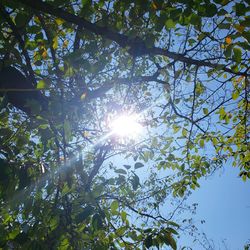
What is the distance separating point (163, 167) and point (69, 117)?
1.95 m

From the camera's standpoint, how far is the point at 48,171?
2301 mm

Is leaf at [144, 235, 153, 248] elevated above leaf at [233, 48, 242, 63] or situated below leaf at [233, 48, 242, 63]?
below

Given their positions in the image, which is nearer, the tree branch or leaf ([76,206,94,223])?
leaf ([76,206,94,223])

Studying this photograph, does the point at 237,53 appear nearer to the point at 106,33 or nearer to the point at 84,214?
the point at 106,33

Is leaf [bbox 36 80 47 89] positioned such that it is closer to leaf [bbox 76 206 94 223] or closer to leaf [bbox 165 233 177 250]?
leaf [bbox 76 206 94 223]

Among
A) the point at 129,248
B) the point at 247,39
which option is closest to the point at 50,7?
the point at 247,39

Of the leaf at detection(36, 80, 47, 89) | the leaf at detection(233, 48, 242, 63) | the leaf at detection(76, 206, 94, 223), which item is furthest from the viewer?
the leaf at detection(233, 48, 242, 63)

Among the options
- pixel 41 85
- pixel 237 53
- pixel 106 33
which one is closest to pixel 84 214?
pixel 41 85

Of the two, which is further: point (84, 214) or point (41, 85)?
point (41, 85)

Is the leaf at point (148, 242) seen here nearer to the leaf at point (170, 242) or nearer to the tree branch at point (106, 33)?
the leaf at point (170, 242)

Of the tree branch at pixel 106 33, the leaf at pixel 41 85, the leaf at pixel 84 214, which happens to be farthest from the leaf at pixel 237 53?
the leaf at pixel 84 214

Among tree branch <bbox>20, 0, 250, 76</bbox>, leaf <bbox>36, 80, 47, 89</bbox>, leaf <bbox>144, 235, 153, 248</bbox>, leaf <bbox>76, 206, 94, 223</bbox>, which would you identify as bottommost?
leaf <bbox>76, 206, 94, 223</bbox>

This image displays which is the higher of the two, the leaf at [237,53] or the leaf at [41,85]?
the leaf at [237,53]

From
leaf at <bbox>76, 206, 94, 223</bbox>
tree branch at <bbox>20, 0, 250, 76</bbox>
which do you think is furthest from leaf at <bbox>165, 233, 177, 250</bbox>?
tree branch at <bbox>20, 0, 250, 76</bbox>
